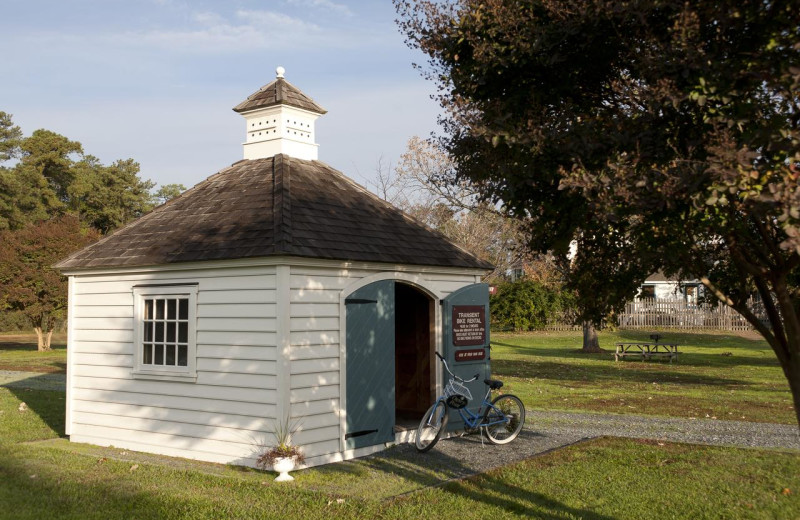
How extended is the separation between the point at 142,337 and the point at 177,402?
1177 millimetres

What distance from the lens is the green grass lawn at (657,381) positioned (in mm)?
14492

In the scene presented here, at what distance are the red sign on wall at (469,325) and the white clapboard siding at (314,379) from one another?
101 inches

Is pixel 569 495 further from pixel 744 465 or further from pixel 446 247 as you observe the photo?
pixel 446 247

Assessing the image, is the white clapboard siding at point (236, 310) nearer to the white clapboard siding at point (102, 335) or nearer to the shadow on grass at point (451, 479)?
the white clapboard siding at point (102, 335)

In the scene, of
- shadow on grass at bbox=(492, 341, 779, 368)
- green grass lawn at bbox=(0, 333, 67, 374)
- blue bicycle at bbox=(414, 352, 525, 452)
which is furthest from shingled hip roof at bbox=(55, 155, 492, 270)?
shadow on grass at bbox=(492, 341, 779, 368)

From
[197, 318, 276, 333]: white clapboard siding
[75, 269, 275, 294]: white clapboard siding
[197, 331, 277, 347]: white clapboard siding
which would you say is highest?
[75, 269, 275, 294]: white clapboard siding

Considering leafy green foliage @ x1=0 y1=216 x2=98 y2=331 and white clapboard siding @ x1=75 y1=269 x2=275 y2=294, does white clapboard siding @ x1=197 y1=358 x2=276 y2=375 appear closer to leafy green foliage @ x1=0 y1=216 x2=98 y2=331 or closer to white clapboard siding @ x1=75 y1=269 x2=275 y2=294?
white clapboard siding @ x1=75 y1=269 x2=275 y2=294

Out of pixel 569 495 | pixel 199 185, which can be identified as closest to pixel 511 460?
pixel 569 495

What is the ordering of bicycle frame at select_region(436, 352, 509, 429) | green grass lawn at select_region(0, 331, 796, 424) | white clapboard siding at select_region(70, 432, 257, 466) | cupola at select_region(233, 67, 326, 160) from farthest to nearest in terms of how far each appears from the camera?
green grass lawn at select_region(0, 331, 796, 424)
cupola at select_region(233, 67, 326, 160)
bicycle frame at select_region(436, 352, 509, 429)
white clapboard siding at select_region(70, 432, 257, 466)

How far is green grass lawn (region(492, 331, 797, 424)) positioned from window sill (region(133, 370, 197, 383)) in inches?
283

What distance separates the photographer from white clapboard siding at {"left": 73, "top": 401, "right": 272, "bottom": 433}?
364 inches

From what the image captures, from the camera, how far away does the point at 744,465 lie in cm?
911

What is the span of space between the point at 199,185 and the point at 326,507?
22.0 ft

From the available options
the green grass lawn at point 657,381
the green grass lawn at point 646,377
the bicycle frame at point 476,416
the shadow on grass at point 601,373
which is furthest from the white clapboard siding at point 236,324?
the shadow on grass at point 601,373
